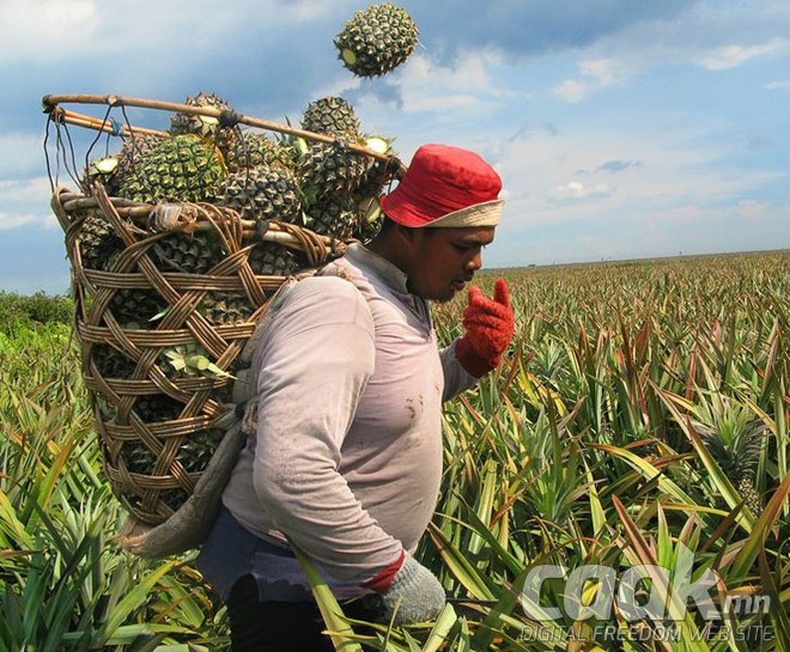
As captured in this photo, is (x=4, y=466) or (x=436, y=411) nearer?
(x=436, y=411)

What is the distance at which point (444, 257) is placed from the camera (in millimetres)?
1740

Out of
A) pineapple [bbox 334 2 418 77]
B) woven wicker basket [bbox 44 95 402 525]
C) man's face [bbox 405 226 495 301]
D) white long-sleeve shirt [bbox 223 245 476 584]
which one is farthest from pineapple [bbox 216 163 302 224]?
pineapple [bbox 334 2 418 77]

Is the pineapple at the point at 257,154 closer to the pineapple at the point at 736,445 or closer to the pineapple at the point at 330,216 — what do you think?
the pineapple at the point at 330,216

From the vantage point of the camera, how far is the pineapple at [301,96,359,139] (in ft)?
6.45

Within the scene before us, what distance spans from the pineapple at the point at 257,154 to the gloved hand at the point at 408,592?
1039 millimetres

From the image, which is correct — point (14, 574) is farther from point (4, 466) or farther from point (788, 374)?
point (788, 374)

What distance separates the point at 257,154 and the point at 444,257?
569 mm

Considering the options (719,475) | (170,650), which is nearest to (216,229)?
(170,650)

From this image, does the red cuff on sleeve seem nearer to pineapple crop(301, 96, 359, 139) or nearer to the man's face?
the man's face

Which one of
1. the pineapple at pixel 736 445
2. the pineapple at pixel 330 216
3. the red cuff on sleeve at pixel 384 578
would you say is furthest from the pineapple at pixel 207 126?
the pineapple at pixel 736 445

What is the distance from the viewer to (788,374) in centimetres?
305

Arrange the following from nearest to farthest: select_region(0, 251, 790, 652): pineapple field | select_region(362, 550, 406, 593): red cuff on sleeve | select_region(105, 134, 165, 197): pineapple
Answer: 1. select_region(362, 550, 406, 593): red cuff on sleeve
2. select_region(0, 251, 790, 652): pineapple field
3. select_region(105, 134, 165, 197): pineapple

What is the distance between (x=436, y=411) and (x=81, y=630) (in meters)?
1.41

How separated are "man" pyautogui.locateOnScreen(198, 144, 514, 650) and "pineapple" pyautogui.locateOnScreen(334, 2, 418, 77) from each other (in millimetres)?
569
